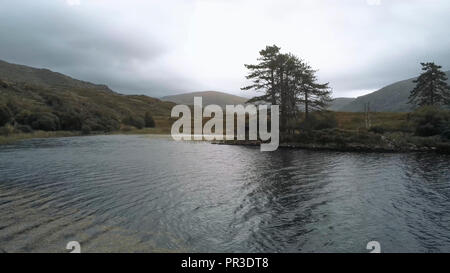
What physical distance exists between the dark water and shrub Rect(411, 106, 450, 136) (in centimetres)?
2592

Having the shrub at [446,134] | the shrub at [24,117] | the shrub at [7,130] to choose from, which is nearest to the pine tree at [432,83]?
the shrub at [446,134]

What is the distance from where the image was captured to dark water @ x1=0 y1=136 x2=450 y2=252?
11011mm

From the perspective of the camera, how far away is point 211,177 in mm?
25156

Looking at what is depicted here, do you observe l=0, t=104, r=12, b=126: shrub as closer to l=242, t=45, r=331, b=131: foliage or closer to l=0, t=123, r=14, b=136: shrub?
l=0, t=123, r=14, b=136: shrub

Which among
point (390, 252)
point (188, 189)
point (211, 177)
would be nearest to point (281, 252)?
point (390, 252)

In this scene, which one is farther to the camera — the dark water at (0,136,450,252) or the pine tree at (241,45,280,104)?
the pine tree at (241,45,280,104)

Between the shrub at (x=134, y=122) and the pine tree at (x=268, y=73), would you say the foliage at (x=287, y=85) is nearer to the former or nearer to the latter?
the pine tree at (x=268, y=73)

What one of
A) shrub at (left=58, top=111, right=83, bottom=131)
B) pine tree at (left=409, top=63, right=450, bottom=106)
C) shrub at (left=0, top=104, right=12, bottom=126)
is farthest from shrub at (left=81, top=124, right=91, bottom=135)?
pine tree at (left=409, top=63, right=450, bottom=106)

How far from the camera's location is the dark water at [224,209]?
11011mm

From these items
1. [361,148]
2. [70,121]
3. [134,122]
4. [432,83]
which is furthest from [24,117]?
[432,83]

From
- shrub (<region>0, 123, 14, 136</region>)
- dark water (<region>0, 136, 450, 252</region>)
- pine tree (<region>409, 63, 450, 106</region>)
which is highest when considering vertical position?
pine tree (<region>409, 63, 450, 106</region>)

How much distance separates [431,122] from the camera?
49.1m

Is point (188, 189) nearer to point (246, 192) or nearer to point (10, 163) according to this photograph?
point (246, 192)

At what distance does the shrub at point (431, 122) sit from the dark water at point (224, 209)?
25924 mm
